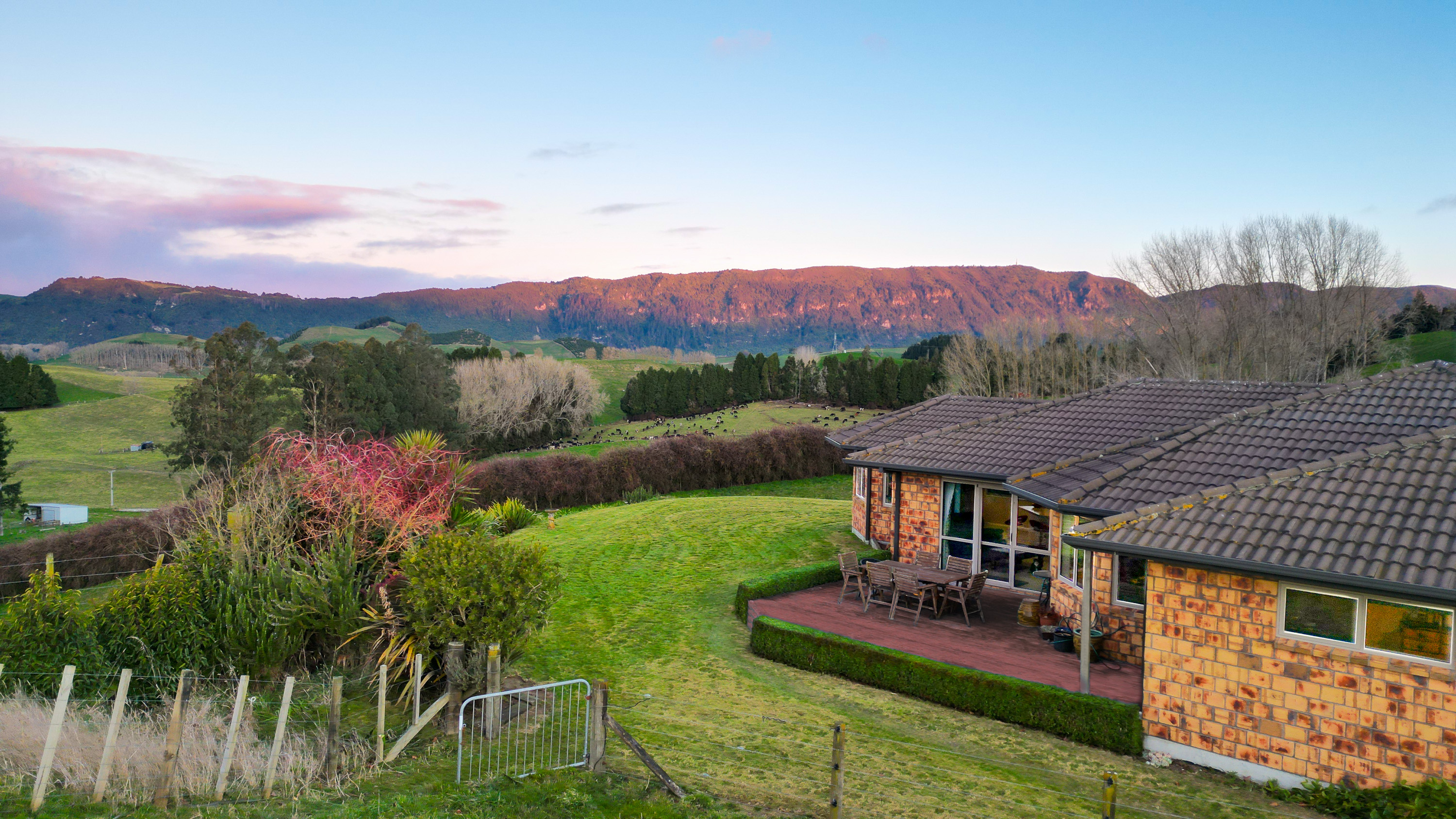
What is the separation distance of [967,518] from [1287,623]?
7.49 m

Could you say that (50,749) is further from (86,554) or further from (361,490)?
(86,554)

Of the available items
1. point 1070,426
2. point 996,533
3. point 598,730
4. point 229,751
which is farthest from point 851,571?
point 229,751

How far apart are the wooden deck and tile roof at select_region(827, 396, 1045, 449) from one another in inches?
189

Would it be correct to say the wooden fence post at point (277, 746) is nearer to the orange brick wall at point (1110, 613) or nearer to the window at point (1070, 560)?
the orange brick wall at point (1110, 613)

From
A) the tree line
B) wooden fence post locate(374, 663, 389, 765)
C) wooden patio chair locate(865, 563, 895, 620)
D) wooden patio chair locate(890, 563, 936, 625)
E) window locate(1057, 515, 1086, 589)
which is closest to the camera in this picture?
wooden fence post locate(374, 663, 389, 765)

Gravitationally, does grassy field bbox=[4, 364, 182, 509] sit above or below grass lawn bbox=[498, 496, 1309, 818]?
below

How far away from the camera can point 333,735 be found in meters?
6.98

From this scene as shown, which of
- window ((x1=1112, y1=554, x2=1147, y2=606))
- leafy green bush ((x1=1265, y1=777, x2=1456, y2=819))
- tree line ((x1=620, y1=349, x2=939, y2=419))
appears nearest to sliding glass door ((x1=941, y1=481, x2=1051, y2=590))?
window ((x1=1112, y1=554, x2=1147, y2=606))

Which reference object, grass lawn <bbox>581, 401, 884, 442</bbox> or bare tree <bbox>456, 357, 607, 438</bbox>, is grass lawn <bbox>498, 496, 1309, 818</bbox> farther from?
bare tree <bbox>456, 357, 607, 438</bbox>

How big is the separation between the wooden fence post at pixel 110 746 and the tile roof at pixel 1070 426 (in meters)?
12.3

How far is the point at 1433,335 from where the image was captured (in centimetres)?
6075

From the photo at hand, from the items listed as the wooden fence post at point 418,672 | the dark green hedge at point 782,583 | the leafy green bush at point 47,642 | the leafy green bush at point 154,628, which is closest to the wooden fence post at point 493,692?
the wooden fence post at point 418,672

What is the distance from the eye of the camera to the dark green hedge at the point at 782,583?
1436 cm

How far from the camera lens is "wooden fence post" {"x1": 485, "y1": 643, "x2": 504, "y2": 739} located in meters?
8.15
